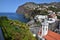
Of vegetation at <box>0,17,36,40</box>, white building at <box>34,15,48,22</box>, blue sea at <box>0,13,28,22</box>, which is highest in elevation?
blue sea at <box>0,13,28,22</box>

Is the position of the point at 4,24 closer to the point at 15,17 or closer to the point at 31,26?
the point at 15,17

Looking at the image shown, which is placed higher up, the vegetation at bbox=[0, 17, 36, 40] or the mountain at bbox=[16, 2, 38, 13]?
the mountain at bbox=[16, 2, 38, 13]

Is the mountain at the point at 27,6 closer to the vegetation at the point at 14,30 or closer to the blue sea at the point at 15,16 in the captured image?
the blue sea at the point at 15,16

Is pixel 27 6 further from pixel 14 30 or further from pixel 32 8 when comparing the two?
pixel 14 30

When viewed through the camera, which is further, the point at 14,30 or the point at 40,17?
the point at 40,17

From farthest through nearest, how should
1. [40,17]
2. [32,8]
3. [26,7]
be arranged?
1. [32,8]
2. [26,7]
3. [40,17]

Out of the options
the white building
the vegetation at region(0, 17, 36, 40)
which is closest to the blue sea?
the vegetation at region(0, 17, 36, 40)

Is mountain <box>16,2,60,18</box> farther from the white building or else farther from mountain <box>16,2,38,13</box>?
the white building

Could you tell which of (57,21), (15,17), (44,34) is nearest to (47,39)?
(44,34)

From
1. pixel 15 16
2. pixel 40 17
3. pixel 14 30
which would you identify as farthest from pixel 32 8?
pixel 14 30
